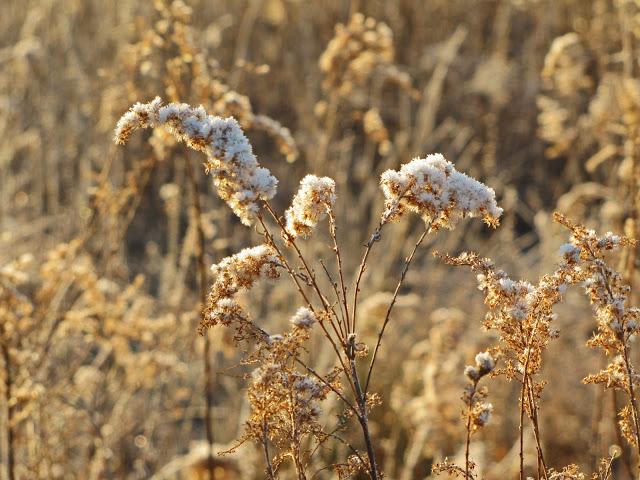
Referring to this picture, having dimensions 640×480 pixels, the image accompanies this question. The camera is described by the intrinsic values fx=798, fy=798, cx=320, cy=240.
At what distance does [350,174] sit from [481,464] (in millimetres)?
3893

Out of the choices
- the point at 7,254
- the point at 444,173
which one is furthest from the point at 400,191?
the point at 7,254

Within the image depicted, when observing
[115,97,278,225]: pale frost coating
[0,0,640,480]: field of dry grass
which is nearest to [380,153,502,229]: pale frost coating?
[0,0,640,480]: field of dry grass

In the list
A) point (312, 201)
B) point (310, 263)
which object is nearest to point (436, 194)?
→ point (312, 201)

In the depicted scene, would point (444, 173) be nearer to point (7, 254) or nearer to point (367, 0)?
point (7, 254)

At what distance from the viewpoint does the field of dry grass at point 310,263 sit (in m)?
1.20

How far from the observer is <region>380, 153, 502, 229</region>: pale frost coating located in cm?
118

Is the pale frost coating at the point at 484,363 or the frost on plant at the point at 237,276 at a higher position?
the frost on plant at the point at 237,276

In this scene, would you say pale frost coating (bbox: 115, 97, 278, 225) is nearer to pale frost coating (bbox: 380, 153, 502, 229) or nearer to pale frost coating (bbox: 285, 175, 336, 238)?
pale frost coating (bbox: 285, 175, 336, 238)

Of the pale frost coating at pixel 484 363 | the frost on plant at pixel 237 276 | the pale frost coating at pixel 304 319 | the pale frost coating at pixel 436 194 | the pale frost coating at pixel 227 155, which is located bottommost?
the pale frost coating at pixel 484 363

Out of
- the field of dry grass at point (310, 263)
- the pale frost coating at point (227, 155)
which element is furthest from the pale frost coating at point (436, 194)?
the pale frost coating at point (227, 155)

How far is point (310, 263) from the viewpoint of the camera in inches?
136

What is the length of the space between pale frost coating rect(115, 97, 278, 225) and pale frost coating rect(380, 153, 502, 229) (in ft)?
0.60

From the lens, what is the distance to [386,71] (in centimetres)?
292

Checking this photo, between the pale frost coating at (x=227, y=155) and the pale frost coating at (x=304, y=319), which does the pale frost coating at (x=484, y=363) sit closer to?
the pale frost coating at (x=304, y=319)
